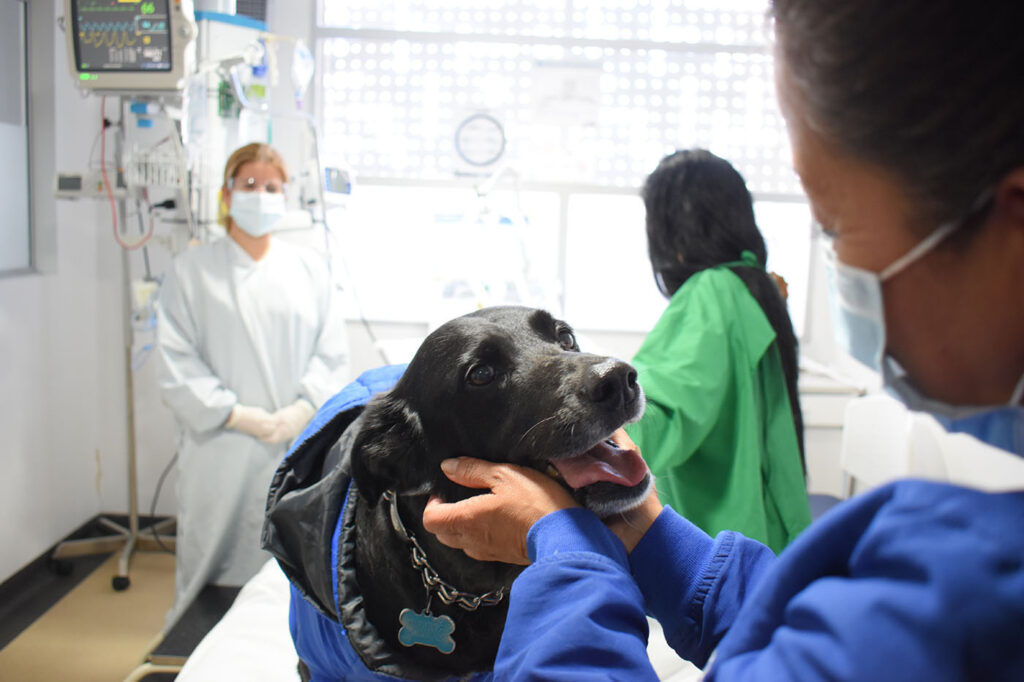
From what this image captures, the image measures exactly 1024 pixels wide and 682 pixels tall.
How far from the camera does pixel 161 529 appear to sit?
351 centimetres

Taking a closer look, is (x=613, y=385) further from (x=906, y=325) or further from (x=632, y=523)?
(x=906, y=325)

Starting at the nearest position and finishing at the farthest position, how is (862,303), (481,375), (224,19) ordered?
1. (862,303)
2. (481,375)
3. (224,19)

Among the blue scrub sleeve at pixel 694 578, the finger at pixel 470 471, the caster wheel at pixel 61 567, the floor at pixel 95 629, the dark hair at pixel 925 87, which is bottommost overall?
the floor at pixel 95 629

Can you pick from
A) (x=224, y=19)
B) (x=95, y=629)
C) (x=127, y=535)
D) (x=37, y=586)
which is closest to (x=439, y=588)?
(x=95, y=629)

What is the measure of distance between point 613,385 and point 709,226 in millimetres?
822

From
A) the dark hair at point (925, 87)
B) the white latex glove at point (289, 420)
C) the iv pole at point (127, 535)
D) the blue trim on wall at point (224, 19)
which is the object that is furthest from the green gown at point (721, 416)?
the iv pole at point (127, 535)

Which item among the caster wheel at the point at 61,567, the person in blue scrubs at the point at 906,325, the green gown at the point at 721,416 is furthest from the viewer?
the caster wheel at the point at 61,567

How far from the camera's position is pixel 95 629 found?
2.67 metres

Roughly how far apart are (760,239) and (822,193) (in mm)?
1122

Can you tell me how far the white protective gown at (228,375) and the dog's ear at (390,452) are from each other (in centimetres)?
173

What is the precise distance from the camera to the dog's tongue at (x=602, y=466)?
2.59 feet

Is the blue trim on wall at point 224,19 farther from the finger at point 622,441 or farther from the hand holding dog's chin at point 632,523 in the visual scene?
the hand holding dog's chin at point 632,523

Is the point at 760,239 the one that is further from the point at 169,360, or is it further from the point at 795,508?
the point at 169,360

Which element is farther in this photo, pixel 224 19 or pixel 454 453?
pixel 224 19
